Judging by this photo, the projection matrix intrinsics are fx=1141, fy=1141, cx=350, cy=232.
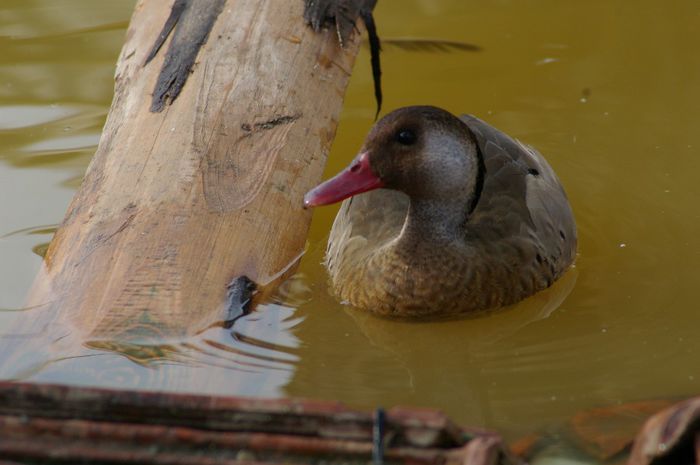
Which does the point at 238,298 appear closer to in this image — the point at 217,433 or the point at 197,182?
the point at 197,182

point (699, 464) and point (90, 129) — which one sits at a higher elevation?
point (699, 464)

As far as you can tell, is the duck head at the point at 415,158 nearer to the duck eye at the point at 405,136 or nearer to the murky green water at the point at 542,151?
the duck eye at the point at 405,136

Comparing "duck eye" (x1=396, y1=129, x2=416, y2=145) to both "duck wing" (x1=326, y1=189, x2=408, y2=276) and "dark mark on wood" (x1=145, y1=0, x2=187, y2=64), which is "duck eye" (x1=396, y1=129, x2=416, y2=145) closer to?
"duck wing" (x1=326, y1=189, x2=408, y2=276)

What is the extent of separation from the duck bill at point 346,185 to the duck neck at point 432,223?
10.0 inches

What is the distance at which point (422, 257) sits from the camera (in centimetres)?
514

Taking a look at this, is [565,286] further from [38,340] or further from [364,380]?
[38,340]

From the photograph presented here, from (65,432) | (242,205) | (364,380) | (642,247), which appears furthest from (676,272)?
(65,432)

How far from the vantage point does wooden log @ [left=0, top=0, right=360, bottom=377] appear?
430cm

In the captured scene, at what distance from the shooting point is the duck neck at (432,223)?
5.15 metres

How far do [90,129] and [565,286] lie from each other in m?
3.18

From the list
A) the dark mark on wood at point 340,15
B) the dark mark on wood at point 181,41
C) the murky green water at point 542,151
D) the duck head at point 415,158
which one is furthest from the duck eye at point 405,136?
the dark mark on wood at point 181,41

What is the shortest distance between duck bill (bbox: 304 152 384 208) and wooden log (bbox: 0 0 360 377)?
14 cm

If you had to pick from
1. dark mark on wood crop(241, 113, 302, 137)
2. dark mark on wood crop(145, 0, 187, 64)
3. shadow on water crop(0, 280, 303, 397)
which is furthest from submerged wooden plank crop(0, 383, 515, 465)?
dark mark on wood crop(145, 0, 187, 64)

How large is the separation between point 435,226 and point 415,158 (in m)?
0.36
